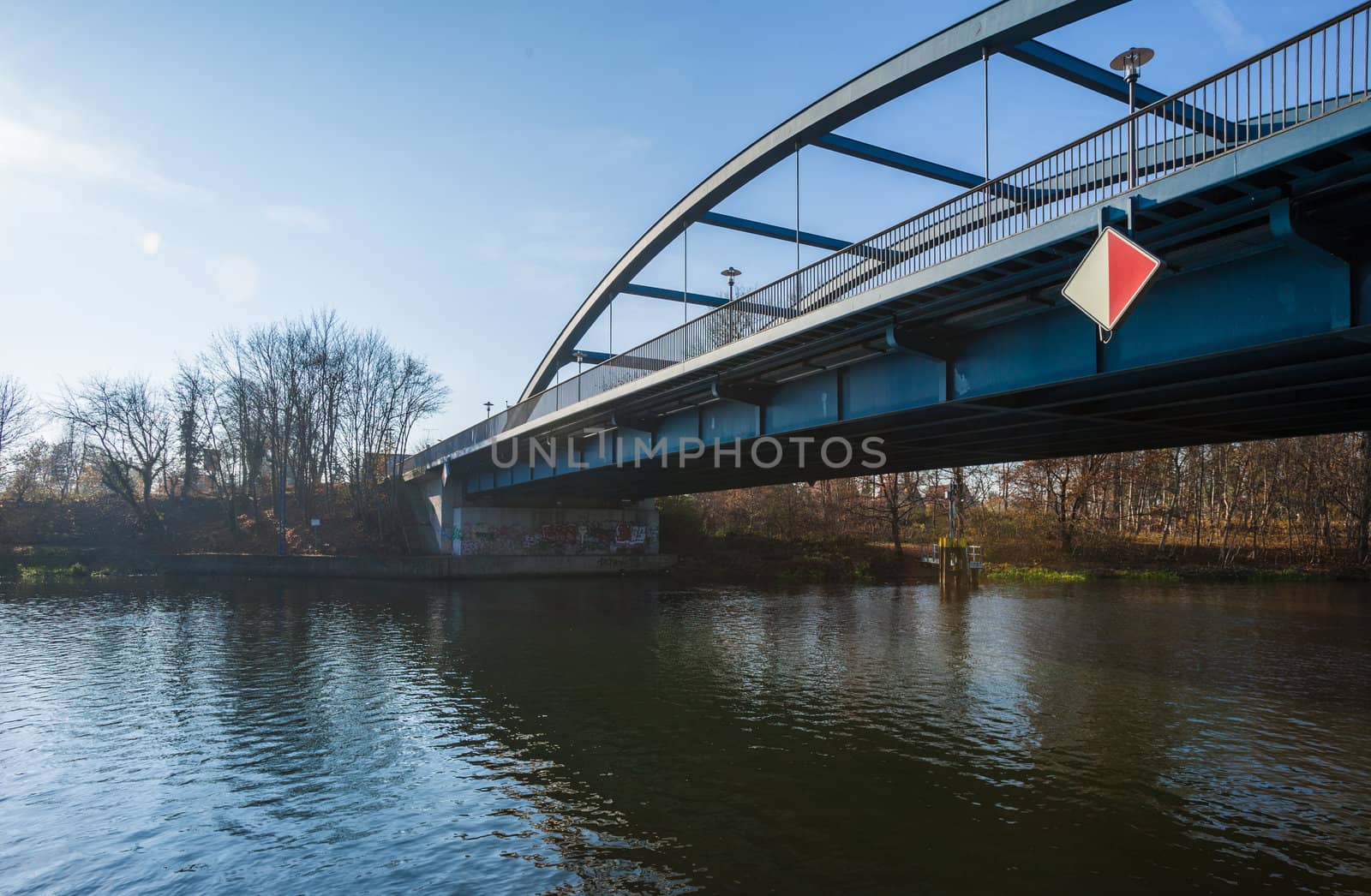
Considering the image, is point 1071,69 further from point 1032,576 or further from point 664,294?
point 1032,576

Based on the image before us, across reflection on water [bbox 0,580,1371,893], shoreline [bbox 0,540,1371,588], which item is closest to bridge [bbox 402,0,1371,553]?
reflection on water [bbox 0,580,1371,893]

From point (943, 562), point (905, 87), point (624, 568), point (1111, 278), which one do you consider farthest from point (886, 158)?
point (624, 568)

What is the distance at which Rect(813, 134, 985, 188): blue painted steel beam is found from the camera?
62.3 feet

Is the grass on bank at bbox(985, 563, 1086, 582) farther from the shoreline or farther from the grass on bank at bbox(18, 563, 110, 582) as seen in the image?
the grass on bank at bbox(18, 563, 110, 582)

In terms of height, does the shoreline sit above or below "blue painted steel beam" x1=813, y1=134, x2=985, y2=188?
below

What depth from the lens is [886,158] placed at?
1906 cm

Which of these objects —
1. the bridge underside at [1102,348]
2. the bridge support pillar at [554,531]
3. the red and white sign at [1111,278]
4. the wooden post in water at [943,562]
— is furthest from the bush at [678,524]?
the red and white sign at [1111,278]

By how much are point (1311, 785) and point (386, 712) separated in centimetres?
1349

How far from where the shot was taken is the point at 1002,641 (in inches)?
867

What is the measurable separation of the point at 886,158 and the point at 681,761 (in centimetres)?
1429

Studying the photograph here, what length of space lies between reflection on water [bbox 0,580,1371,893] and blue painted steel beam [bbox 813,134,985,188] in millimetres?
11356

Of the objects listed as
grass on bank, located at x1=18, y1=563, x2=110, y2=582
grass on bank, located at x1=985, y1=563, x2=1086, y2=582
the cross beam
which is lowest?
grass on bank, located at x1=985, y1=563, x2=1086, y2=582

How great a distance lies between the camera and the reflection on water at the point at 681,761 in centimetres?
794

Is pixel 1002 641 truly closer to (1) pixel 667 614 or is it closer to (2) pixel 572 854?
(1) pixel 667 614
